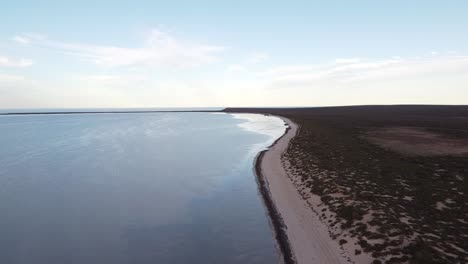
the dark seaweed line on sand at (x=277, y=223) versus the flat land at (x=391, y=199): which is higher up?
the flat land at (x=391, y=199)

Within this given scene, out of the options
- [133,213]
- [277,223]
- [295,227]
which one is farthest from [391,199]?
[133,213]

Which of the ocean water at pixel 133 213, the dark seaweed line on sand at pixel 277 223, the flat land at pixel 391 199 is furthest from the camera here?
the ocean water at pixel 133 213

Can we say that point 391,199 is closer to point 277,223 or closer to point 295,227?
point 295,227

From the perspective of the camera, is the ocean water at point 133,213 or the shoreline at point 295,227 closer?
the shoreline at point 295,227

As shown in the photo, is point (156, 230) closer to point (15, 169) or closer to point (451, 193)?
point (451, 193)

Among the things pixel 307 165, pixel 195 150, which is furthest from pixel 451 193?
pixel 195 150

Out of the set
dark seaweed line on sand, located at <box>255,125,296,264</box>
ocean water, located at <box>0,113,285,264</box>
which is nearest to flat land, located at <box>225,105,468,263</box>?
dark seaweed line on sand, located at <box>255,125,296,264</box>

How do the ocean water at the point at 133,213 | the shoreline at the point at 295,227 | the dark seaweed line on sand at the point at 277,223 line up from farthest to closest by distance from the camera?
1. the ocean water at the point at 133,213
2. the dark seaweed line on sand at the point at 277,223
3. the shoreline at the point at 295,227

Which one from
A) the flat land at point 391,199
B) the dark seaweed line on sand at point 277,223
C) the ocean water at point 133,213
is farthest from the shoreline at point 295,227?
the ocean water at point 133,213

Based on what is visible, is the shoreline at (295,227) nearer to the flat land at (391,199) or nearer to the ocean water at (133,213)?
the flat land at (391,199)
